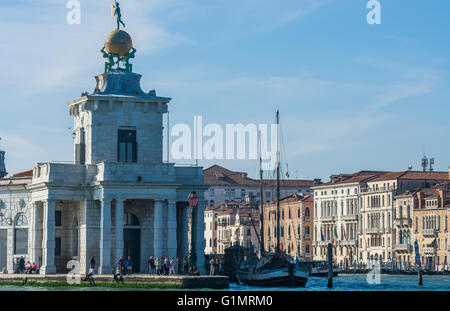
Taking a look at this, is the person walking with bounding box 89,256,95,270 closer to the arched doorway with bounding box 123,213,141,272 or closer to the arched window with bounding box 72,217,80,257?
the arched doorway with bounding box 123,213,141,272

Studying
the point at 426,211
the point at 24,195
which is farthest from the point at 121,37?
the point at 426,211

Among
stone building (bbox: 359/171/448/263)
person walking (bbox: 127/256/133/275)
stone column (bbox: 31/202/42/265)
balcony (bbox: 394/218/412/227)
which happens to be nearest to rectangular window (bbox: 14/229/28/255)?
stone column (bbox: 31/202/42/265)

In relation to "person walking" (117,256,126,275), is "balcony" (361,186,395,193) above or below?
above

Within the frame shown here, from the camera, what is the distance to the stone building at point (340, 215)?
137625mm

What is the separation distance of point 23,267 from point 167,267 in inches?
370

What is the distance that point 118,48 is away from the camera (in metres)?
66.1

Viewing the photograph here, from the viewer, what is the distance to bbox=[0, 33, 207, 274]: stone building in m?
61.3

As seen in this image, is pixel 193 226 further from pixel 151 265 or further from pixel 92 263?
pixel 92 263

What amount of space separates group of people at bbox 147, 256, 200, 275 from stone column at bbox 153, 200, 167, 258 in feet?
1.28

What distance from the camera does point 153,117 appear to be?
65125mm

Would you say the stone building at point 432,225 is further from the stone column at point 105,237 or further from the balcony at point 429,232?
the stone column at point 105,237

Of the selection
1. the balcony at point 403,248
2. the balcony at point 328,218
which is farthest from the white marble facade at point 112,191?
the balcony at point 328,218

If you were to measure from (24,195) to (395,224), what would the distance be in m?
67.3
